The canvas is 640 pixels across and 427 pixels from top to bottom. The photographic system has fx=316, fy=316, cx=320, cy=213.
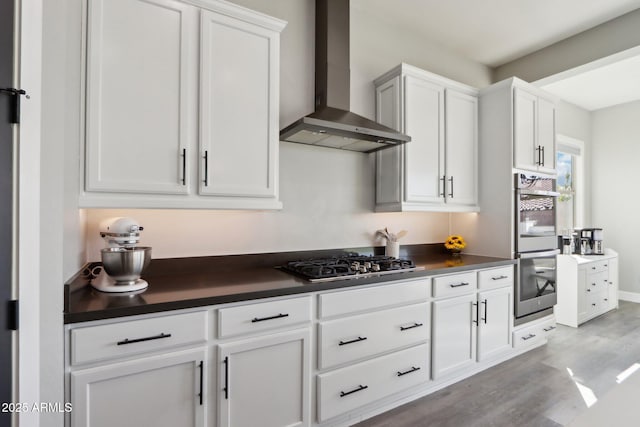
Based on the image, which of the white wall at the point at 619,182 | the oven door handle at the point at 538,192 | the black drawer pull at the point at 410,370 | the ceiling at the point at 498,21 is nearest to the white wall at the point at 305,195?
the ceiling at the point at 498,21

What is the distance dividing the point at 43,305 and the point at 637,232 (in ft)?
22.6

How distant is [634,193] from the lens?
4.84 metres

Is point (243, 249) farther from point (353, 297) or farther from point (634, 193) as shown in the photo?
point (634, 193)

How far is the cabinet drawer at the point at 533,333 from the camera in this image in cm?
287

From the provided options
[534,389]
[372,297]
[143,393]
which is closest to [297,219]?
[372,297]

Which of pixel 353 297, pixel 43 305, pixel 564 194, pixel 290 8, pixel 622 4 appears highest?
pixel 622 4

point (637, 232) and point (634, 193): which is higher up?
point (634, 193)

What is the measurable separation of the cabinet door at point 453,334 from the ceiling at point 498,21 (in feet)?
7.90

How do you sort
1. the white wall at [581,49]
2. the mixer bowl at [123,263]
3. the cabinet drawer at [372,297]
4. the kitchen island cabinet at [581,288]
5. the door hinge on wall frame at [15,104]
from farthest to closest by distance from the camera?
1. the kitchen island cabinet at [581,288]
2. the white wall at [581,49]
3. the cabinet drawer at [372,297]
4. the mixer bowl at [123,263]
5. the door hinge on wall frame at [15,104]

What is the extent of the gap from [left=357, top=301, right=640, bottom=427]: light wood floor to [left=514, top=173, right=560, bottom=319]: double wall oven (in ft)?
1.48

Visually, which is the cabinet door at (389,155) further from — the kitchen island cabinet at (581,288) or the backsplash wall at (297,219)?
the kitchen island cabinet at (581,288)

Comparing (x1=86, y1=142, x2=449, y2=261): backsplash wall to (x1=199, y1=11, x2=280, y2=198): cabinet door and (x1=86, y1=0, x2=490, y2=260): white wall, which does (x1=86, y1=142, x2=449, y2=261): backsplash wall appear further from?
(x1=199, y1=11, x2=280, y2=198): cabinet door

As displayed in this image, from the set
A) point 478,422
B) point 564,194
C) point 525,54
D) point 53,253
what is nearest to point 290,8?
point 53,253

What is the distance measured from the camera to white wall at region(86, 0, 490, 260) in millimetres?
2041
